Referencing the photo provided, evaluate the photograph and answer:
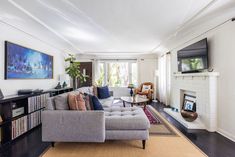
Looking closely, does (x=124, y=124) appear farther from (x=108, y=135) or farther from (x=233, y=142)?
(x=233, y=142)

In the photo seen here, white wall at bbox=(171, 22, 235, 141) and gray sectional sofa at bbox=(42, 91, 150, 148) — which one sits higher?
white wall at bbox=(171, 22, 235, 141)

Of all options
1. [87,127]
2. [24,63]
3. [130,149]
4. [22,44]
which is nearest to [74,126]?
[87,127]

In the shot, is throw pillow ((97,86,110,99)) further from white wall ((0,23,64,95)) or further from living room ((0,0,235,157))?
white wall ((0,23,64,95))

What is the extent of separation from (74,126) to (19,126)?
131cm

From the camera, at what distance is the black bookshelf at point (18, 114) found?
2766 mm

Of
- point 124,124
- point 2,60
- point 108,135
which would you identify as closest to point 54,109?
point 108,135

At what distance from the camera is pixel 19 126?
9.93 feet

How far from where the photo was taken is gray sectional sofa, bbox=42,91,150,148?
8.09 feet

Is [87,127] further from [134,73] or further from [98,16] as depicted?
[134,73]

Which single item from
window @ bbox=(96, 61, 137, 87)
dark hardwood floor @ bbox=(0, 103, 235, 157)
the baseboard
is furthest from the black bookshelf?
window @ bbox=(96, 61, 137, 87)

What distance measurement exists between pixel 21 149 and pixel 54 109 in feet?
2.66

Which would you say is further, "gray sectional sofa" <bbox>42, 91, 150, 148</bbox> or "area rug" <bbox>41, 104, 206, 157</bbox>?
"gray sectional sofa" <bbox>42, 91, 150, 148</bbox>

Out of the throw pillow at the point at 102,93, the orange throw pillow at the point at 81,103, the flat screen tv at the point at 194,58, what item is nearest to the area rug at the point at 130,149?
the orange throw pillow at the point at 81,103

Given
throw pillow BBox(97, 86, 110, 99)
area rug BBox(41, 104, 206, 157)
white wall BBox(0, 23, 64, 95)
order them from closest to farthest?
area rug BBox(41, 104, 206, 157) → white wall BBox(0, 23, 64, 95) → throw pillow BBox(97, 86, 110, 99)
